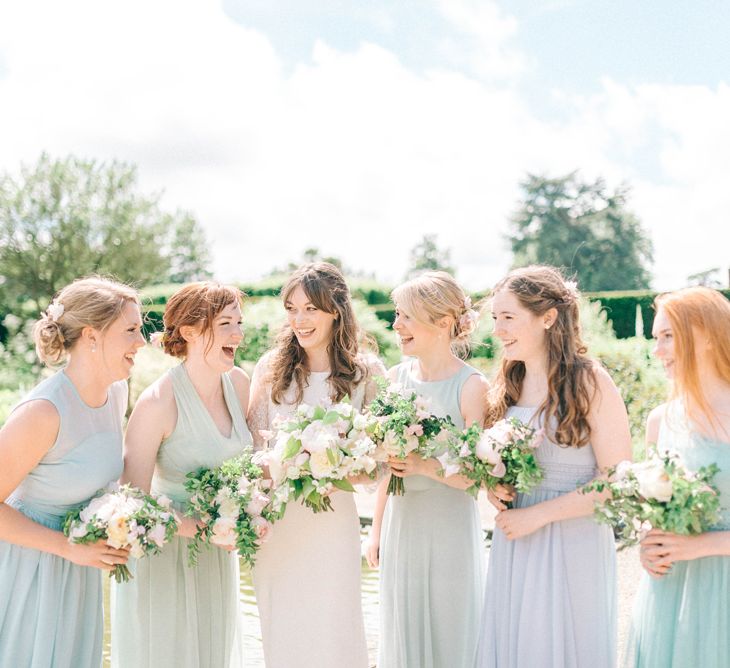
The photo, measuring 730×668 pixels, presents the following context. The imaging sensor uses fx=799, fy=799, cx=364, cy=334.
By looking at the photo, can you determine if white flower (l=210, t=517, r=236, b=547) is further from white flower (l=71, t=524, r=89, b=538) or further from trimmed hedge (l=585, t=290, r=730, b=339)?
trimmed hedge (l=585, t=290, r=730, b=339)

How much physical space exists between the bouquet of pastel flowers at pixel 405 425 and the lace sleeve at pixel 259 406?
787 mm

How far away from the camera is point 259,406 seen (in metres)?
4.43

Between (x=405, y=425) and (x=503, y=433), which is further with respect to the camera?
(x=405, y=425)

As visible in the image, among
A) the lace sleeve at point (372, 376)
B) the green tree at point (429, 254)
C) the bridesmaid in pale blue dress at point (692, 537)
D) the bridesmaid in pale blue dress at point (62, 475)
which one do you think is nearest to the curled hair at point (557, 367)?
the bridesmaid in pale blue dress at point (692, 537)

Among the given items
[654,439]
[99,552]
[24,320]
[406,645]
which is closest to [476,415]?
[654,439]

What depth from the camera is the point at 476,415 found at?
4.25 metres

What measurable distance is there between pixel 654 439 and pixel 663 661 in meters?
0.97

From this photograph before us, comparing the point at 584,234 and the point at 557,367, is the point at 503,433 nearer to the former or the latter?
the point at 557,367

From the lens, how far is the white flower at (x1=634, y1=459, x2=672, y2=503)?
3.14 m

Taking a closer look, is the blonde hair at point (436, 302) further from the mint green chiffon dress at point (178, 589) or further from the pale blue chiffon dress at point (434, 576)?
the mint green chiffon dress at point (178, 589)

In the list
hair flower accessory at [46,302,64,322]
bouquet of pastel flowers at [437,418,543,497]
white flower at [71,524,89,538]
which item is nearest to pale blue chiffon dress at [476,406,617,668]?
bouquet of pastel flowers at [437,418,543,497]

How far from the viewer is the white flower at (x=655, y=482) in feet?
10.3

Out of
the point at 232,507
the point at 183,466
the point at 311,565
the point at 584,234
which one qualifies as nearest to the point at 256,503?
the point at 232,507

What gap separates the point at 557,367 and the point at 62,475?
2.35 metres
